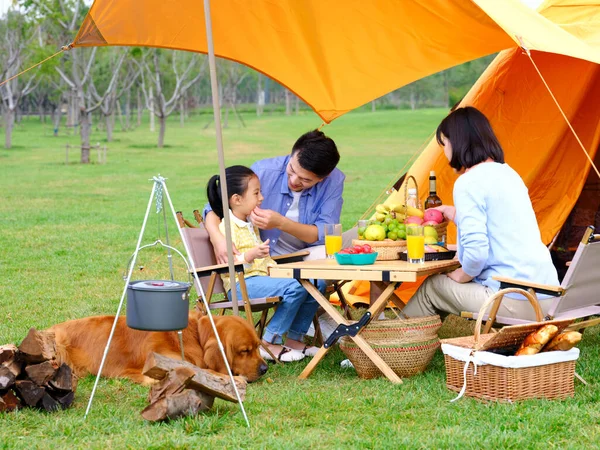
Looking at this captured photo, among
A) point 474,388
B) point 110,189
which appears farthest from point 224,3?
point 110,189

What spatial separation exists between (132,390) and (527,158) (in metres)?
3.82

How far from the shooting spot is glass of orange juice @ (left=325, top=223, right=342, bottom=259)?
4539 millimetres

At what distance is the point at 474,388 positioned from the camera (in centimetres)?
391

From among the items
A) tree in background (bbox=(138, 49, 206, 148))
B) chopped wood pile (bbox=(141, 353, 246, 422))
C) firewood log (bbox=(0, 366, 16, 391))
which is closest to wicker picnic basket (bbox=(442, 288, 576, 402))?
chopped wood pile (bbox=(141, 353, 246, 422))

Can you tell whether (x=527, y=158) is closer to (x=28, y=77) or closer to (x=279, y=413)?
(x=279, y=413)

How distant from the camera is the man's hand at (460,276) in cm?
436

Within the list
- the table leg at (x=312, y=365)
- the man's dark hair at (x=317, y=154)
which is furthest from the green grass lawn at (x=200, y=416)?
the man's dark hair at (x=317, y=154)

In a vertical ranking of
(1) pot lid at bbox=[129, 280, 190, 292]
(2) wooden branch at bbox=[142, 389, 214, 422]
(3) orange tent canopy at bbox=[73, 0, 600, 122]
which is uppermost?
(3) orange tent canopy at bbox=[73, 0, 600, 122]

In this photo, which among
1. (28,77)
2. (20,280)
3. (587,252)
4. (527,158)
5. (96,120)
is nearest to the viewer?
(587,252)

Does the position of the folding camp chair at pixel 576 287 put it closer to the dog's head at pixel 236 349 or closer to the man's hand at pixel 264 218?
the dog's head at pixel 236 349

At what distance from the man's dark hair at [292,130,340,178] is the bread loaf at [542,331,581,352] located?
1.71 m

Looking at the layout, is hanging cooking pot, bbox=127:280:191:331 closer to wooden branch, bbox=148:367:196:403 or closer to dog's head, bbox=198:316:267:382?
wooden branch, bbox=148:367:196:403

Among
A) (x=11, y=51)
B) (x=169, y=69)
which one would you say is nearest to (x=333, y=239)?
(x=11, y=51)

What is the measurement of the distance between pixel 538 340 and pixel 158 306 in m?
1.63
